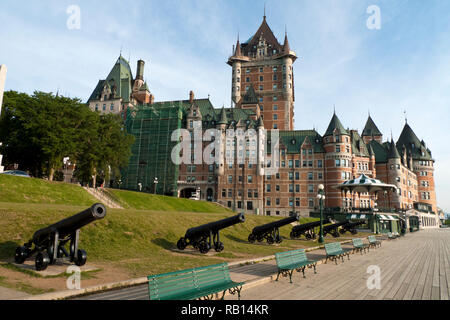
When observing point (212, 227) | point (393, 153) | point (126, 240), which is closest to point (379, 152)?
point (393, 153)

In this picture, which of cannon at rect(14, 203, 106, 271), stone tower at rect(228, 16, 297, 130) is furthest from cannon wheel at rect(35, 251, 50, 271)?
stone tower at rect(228, 16, 297, 130)

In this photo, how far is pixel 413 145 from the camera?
92.3m

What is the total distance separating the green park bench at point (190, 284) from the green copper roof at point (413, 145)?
332 ft

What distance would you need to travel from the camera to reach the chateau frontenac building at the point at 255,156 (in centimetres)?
6656

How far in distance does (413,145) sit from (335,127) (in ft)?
140

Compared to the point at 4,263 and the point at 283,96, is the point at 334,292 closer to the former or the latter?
the point at 4,263

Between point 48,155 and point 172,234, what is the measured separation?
27.8 metres

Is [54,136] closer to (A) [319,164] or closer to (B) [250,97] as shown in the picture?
(A) [319,164]

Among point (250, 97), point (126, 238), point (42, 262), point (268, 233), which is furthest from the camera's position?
point (250, 97)

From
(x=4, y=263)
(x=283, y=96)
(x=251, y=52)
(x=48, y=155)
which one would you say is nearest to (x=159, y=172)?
(x=48, y=155)

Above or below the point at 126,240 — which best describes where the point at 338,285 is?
below

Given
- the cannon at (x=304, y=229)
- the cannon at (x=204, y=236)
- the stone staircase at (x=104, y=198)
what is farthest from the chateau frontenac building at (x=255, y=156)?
the cannon at (x=204, y=236)

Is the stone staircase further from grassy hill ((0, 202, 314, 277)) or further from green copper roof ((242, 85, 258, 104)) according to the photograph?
green copper roof ((242, 85, 258, 104))

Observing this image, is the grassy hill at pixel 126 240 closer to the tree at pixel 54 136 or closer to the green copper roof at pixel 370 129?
the tree at pixel 54 136
